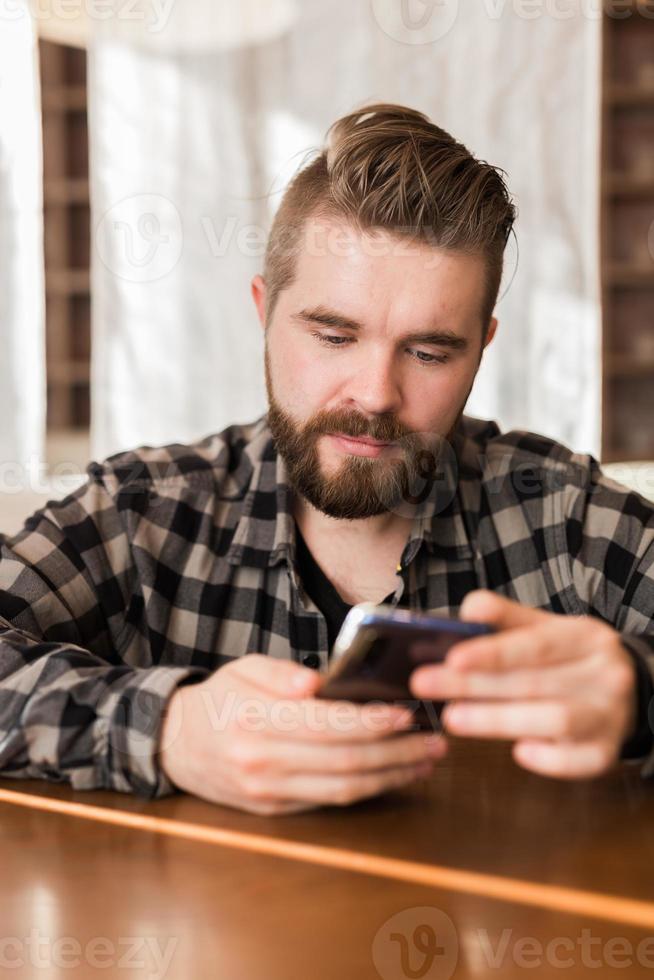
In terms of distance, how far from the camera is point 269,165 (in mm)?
2625

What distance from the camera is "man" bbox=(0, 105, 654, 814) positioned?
133cm

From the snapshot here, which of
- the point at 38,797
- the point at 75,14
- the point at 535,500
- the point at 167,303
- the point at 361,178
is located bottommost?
the point at 38,797

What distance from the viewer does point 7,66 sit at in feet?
8.89

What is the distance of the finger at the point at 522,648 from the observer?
0.76m

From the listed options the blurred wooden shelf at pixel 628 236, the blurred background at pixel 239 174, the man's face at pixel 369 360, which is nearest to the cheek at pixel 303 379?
the man's face at pixel 369 360

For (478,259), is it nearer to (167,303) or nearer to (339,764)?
(339,764)

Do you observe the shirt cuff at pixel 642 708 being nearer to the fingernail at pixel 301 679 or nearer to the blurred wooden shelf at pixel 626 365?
the fingernail at pixel 301 679

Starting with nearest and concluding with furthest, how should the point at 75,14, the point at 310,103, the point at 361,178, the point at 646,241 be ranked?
1. the point at 361,178
2. the point at 310,103
3. the point at 75,14
4. the point at 646,241

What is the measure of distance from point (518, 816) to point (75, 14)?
3.03m

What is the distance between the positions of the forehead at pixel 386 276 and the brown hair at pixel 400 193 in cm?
2

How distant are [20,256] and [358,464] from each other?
1.71 m

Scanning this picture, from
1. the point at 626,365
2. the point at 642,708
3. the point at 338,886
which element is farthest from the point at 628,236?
the point at 338,886

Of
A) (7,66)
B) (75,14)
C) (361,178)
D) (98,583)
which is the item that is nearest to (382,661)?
(98,583)

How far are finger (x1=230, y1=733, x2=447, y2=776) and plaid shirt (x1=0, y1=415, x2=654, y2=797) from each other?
53cm
